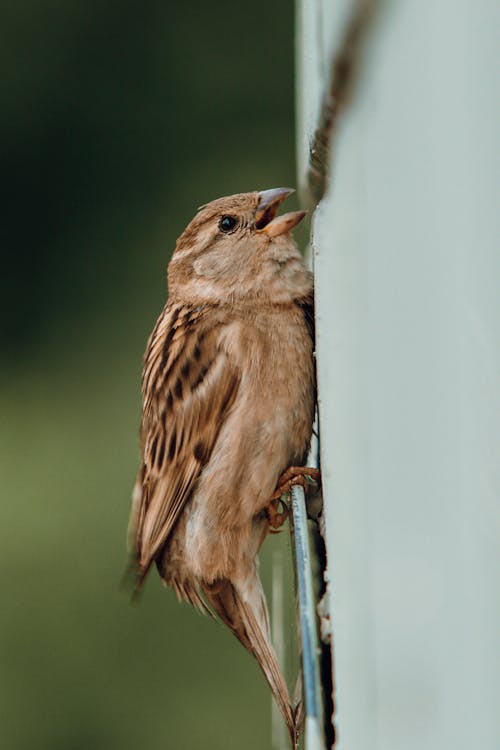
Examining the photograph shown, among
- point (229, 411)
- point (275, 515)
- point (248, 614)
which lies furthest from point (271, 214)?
point (248, 614)

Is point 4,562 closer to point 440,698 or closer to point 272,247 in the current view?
point 272,247

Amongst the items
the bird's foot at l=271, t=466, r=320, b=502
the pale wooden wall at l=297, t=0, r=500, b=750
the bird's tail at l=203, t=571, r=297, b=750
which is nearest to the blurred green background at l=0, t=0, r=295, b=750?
the bird's tail at l=203, t=571, r=297, b=750

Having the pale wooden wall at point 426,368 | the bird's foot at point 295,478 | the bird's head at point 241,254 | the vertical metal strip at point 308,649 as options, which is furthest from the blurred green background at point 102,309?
the pale wooden wall at point 426,368

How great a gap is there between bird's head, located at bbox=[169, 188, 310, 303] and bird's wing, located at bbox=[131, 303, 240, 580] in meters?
0.04

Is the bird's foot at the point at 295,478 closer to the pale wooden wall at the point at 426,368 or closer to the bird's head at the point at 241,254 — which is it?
the bird's head at the point at 241,254

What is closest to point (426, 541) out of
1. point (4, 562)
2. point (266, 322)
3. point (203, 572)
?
point (266, 322)

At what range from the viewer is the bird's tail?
1.32 metres

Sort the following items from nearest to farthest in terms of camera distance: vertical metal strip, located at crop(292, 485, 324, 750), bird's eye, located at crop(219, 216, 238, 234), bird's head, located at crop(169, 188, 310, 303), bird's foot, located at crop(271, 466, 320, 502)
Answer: vertical metal strip, located at crop(292, 485, 324, 750)
bird's foot, located at crop(271, 466, 320, 502)
bird's head, located at crop(169, 188, 310, 303)
bird's eye, located at crop(219, 216, 238, 234)

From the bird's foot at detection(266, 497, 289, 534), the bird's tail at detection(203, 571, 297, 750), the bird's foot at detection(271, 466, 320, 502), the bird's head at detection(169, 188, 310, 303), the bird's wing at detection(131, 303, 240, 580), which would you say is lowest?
the bird's tail at detection(203, 571, 297, 750)

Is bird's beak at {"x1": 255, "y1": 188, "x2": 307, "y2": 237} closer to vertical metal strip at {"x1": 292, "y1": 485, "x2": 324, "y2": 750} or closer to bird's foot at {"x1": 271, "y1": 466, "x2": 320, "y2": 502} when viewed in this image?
bird's foot at {"x1": 271, "y1": 466, "x2": 320, "y2": 502}

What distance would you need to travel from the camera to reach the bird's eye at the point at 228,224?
4.52 feet

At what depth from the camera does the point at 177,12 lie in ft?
12.3

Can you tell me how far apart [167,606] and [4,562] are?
1.52 feet

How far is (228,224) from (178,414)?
0.81 feet
